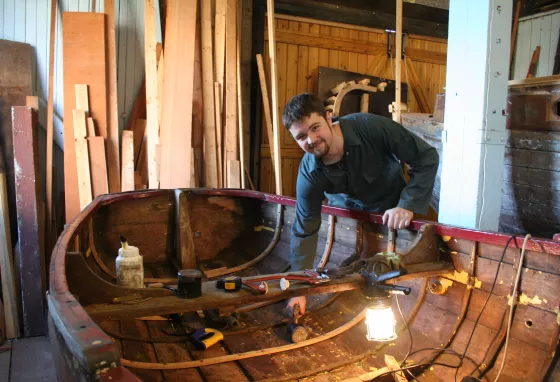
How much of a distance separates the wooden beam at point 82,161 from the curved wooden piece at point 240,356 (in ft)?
9.56

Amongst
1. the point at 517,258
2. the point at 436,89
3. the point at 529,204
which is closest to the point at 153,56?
the point at 529,204

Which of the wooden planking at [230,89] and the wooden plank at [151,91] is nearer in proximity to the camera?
the wooden plank at [151,91]

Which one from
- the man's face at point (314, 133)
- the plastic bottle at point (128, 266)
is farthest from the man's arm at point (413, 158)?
the plastic bottle at point (128, 266)

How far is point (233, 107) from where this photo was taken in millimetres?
5031

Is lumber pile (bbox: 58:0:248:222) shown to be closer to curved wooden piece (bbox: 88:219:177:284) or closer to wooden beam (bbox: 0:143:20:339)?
wooden beam (bbox: 0:143:20:339)

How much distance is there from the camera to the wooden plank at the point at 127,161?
464 cm

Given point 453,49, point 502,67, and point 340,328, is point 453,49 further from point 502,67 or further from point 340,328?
point 340,328

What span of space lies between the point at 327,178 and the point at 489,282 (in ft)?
3.31

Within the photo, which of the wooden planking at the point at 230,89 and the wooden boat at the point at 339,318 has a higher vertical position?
the wooden planking at the point at 230,89

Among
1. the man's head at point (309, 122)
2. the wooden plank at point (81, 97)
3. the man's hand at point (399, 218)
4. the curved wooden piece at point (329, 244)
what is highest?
the wooden plank at point (81, 97)

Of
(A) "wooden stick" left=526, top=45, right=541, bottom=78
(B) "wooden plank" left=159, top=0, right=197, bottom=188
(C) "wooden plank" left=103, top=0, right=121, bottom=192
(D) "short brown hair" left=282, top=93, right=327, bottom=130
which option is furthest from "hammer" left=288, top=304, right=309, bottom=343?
(A) "wooden stick" left=526, top=45, right=541, bottom=78

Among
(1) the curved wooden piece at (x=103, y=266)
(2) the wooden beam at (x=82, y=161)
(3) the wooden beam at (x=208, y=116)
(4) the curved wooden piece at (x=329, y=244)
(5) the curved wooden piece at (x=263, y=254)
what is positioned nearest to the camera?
(4) the curved wooden piece at (x=329, y=244)

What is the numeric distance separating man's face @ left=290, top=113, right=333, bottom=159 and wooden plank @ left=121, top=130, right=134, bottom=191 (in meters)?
2.78

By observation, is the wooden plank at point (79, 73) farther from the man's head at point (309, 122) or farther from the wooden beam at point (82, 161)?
the man's head at point (309, 122)
